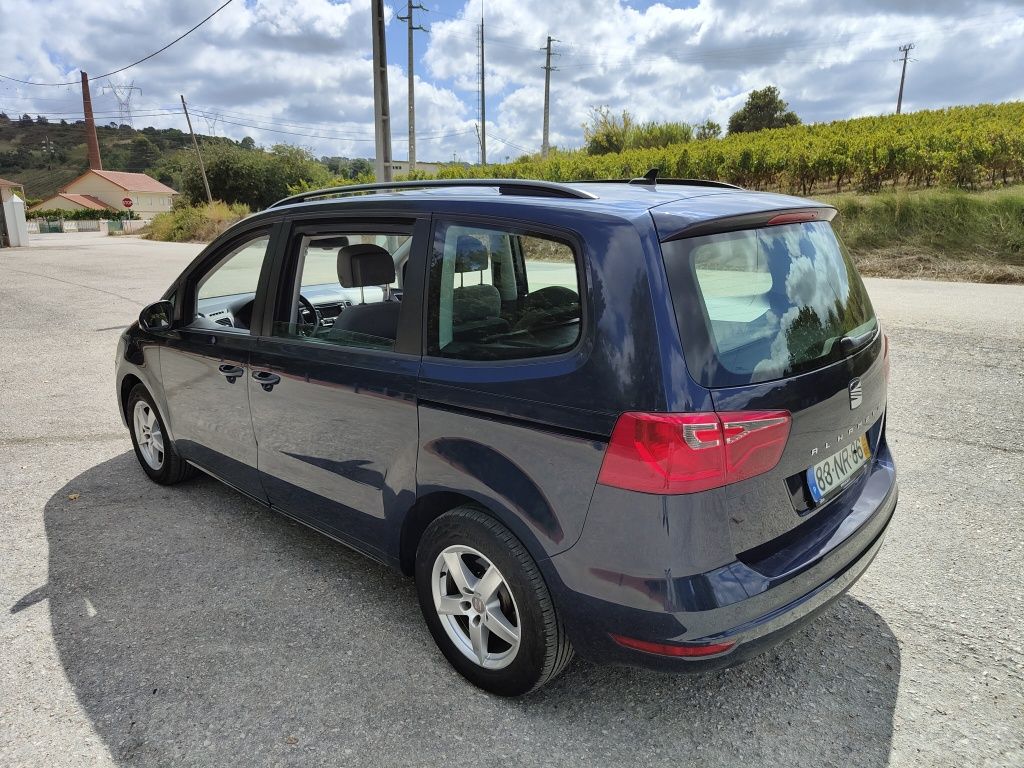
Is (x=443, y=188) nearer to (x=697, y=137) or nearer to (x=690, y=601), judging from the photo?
(x=690, y=601)

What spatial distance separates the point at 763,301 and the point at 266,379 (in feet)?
6.88

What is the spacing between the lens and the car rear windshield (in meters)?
1.94

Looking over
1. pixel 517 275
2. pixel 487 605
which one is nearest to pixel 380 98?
pixel 517 275

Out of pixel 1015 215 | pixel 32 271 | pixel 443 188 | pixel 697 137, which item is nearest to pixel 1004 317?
pixel 1015 215

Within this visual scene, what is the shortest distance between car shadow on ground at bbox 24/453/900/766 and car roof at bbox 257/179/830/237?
1587mm

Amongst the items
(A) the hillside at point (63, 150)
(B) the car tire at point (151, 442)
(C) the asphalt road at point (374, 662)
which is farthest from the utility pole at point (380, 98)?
(A) the hillside at point (63, 150)

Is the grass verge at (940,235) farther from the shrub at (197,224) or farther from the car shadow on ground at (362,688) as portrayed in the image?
the shrub at (197,224)

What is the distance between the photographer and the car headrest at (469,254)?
2.48m

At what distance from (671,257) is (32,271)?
2203 centimetres

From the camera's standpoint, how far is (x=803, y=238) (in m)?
2.43

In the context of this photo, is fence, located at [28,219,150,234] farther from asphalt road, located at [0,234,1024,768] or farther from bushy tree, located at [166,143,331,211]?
asphalt road, located at [0,234,1024,768]

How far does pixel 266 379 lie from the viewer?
3.11m

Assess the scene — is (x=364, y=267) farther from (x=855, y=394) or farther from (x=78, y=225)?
(x=78, y=225)

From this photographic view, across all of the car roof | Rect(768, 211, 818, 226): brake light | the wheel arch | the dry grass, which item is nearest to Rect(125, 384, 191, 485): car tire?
the car roof
